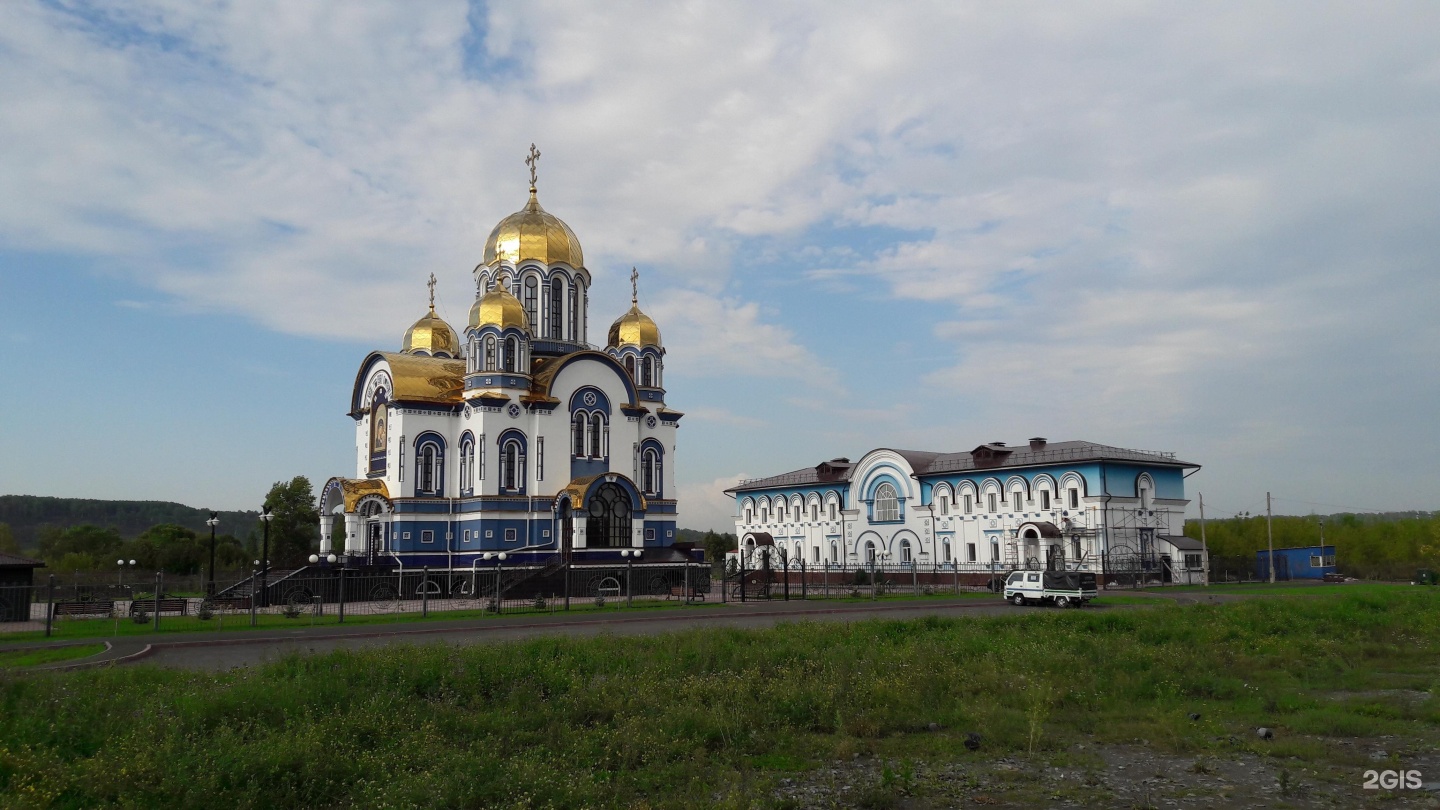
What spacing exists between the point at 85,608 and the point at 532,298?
26.2m

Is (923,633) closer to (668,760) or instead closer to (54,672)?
(668,760)

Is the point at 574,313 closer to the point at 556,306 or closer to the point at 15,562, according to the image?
the point at 556,306

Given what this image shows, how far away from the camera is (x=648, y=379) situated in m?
53.6

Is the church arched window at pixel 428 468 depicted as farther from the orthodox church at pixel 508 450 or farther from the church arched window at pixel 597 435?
the church arched window at pixel 597 435

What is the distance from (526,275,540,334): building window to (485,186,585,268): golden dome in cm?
118

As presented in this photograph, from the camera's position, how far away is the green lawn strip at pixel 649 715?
10.1 m

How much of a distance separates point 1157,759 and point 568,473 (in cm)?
3818

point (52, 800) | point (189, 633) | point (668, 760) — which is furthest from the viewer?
point (189, 633)

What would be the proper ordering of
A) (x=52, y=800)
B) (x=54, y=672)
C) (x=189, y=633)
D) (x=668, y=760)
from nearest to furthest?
(x=52, y=800) → (x=668, y=760) → (x=54, y=672) → (x=189, y=633)

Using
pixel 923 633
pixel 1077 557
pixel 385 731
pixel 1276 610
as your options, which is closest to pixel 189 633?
pixel 385 731

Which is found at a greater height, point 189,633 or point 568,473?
point 568,473

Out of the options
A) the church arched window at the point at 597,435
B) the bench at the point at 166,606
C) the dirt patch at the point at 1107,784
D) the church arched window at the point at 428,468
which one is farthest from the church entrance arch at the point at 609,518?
the dirt patch at the point at 1107,784

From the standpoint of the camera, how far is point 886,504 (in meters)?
59.9

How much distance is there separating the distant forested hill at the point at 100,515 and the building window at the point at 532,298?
106885 millimetres
